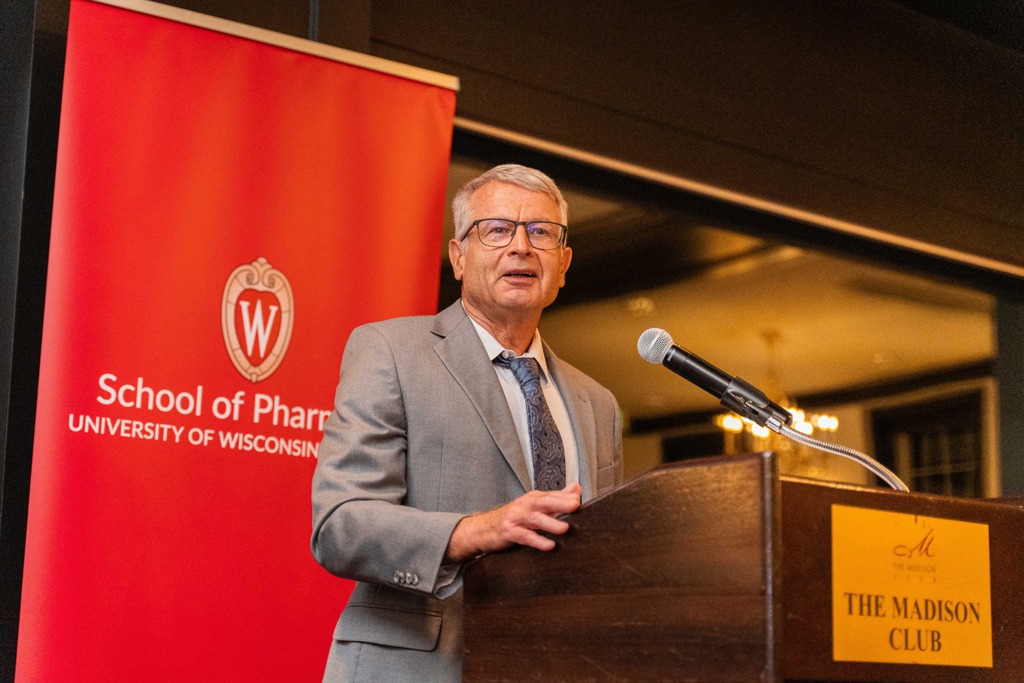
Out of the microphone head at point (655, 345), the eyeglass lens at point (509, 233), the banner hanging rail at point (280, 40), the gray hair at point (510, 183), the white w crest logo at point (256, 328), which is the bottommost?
the microphone head at point (655, 345)

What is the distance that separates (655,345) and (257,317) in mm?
1404

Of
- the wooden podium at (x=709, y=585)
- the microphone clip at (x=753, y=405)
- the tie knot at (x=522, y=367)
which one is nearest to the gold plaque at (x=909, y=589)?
the wooden podium at (x=709, y=585)

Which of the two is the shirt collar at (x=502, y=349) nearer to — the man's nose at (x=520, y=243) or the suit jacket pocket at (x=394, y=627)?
the man's nose at (x=520, y=243)

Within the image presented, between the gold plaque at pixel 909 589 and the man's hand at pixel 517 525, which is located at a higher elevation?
the man's hand at pixel 517 525

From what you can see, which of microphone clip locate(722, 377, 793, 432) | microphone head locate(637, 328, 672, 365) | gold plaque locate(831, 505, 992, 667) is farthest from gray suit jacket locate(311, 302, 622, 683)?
gold plaque locate(831, 505, 992, 667)

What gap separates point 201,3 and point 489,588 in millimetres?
2385

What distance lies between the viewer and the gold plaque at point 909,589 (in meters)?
1.12

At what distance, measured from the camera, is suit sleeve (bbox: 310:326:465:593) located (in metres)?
1.49

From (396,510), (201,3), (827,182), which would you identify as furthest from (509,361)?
(827,182)

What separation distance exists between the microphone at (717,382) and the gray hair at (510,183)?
569 mm

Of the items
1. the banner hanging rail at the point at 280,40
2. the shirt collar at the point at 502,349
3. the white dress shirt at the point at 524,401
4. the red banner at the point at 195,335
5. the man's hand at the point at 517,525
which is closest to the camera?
the man's hand at the point at 517,525

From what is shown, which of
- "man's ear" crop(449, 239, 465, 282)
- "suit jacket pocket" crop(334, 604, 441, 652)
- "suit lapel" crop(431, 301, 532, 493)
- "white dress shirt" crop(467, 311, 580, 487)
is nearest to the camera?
"suit jacket pocket" crop(334, 604, 441, 652)

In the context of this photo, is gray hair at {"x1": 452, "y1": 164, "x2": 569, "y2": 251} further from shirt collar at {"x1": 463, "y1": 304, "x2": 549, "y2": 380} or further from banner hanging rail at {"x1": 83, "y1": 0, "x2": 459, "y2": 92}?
→ banner hanging rail at {"x1": 83, "y1": 0, "x2": 459, "y2": 92}

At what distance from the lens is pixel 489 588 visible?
1429 mm
